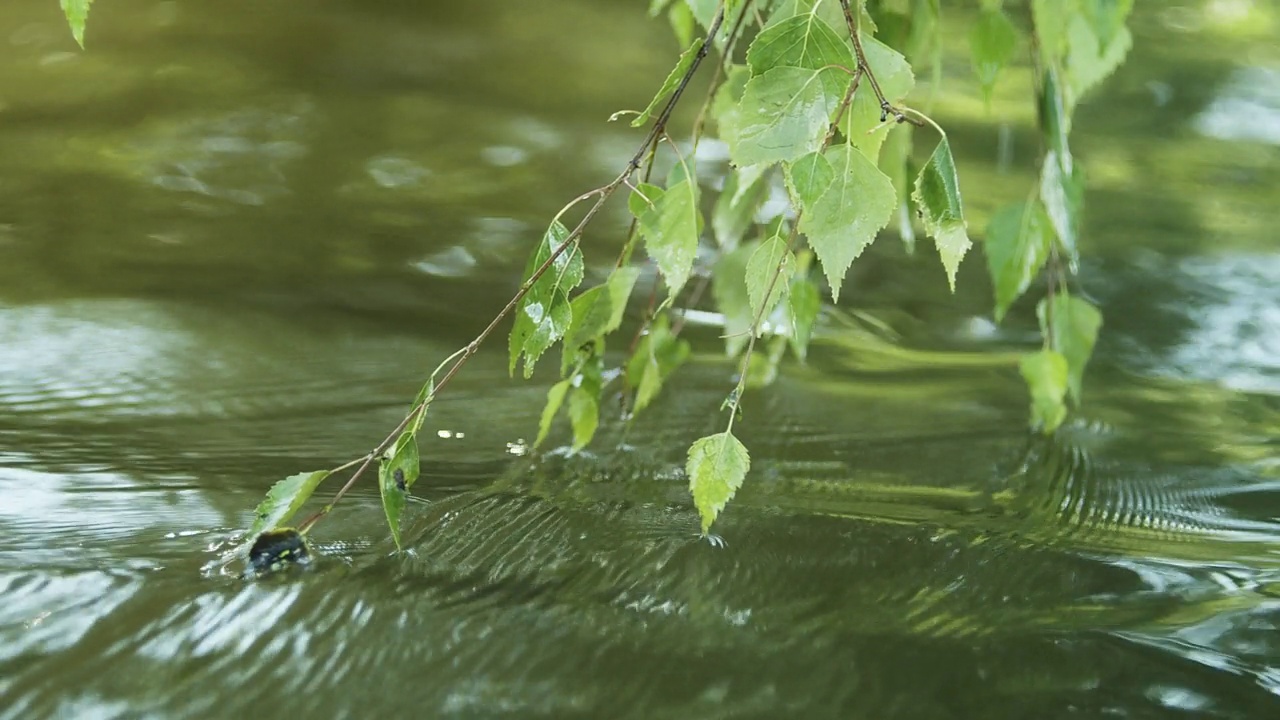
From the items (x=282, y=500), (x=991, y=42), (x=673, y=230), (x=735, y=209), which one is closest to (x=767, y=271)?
(x=673, y=230)

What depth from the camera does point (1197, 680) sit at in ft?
2.51

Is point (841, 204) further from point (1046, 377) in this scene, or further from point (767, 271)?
point (1046, 377)

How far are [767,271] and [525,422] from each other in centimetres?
57

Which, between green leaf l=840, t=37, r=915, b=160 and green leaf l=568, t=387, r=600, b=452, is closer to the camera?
green leaf l=840, t=37, r=915, b=160

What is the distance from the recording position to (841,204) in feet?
2.10

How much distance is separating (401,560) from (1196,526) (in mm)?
638

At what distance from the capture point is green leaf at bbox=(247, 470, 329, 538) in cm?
80

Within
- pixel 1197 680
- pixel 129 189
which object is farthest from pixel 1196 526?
pixel 129 189

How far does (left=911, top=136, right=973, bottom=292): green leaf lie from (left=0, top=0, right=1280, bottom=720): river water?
27 cm

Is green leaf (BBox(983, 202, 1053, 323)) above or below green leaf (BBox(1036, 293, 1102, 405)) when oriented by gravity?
above

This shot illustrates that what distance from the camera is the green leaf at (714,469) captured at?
0.79 m

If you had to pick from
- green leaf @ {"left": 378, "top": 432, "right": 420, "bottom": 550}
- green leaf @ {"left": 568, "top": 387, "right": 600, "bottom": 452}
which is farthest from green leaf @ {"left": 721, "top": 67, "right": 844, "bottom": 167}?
green leaf @ {"left": 568, "top": 387, "right": 600, "bottom": 452}

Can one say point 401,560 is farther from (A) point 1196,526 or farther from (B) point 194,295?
(B) point 194,295

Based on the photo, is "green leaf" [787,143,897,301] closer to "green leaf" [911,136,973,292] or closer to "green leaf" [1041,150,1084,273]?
"green leaf" [911,136,973,292]
